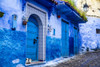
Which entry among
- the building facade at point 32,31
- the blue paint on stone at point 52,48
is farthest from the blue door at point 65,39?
the blue paint on stone at point 52,48

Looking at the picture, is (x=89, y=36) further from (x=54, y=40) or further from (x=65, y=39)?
(x=54, y=40)

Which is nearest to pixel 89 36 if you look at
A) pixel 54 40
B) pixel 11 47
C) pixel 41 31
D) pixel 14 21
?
pixel 54 40

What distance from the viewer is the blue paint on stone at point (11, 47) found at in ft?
15.2

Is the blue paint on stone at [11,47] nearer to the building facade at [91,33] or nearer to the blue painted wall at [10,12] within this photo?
the blue painted wall at [10,12]

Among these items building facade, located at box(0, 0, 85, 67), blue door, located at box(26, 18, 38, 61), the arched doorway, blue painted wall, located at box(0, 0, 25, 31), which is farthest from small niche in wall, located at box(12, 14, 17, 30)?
the arched doorway

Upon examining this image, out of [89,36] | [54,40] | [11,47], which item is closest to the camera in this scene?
[11,47]

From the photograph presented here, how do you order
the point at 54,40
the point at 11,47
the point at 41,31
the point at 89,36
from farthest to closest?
the point at 89,36, the point at 54,40, the point at 41,31, the point at 11,47

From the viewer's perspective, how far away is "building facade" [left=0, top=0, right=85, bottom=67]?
4.84 meters

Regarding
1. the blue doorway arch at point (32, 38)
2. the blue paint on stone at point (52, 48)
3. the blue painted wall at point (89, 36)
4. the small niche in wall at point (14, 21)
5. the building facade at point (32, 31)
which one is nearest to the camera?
the building facade at point (32, 31)

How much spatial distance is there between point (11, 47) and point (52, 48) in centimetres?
382

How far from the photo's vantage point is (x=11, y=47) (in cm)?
500

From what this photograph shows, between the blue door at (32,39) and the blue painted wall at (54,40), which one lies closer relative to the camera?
the blue door at (32,39)

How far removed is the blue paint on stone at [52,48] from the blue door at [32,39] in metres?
0.71

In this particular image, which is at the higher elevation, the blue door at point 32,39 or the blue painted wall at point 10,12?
the blue painted wall at point 10,12
